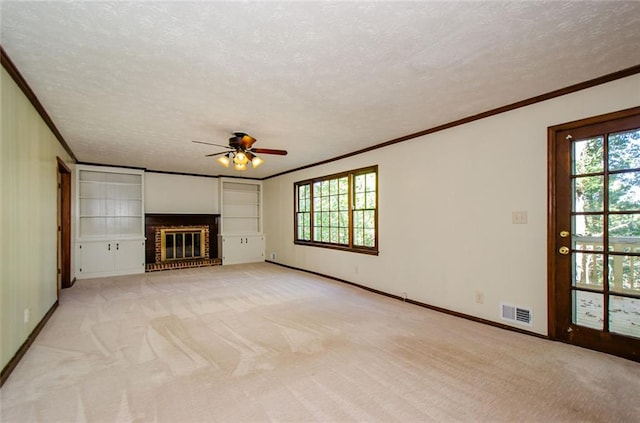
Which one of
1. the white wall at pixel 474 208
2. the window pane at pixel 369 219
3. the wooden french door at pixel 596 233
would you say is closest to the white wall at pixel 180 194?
the window pane at pixel 369 219

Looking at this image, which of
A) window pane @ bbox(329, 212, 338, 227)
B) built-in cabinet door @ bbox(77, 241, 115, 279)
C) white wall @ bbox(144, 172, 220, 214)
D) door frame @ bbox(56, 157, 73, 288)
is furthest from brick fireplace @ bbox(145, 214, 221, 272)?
window pane @ bbox(329, 212, 338, 227)

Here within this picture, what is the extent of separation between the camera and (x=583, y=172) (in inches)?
113

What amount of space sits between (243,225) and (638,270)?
7755mm

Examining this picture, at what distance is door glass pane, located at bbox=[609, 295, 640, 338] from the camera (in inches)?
101

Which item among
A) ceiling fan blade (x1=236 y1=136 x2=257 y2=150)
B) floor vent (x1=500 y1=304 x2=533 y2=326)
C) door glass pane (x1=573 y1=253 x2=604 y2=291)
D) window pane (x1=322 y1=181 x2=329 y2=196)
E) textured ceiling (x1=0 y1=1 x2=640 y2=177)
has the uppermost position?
textured ceiling (x1=0 y1=1 x2=640 y2=177)

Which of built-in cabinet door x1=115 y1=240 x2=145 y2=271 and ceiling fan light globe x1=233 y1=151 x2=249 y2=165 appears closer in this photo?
ceiling fan light globe x1=233 y1=151 x2=249 y2=165

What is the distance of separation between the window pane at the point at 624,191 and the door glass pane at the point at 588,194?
74 mm

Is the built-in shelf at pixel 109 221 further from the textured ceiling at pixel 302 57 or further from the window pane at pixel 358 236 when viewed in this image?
the window pane at pixel 358 236

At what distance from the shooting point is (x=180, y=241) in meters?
7.75

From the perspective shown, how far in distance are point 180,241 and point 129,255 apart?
3.91 ft

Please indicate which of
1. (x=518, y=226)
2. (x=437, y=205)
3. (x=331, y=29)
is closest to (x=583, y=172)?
(x=518, y=226)

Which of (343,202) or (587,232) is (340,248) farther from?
(587,232)

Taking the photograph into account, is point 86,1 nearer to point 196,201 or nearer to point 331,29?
point 331,29

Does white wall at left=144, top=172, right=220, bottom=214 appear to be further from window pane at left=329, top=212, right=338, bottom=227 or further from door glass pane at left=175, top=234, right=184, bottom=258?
window pane at left=329, top=212, right=338, bottom=227
